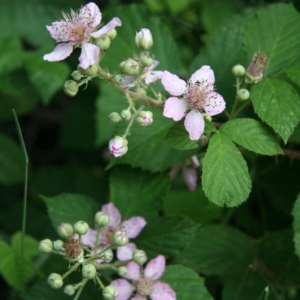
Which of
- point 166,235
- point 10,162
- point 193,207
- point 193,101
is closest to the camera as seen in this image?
→ point 193,101

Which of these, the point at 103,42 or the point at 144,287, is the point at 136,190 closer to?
the point at 144,287

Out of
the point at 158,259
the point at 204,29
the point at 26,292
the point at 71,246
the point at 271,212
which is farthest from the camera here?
the point at 204,29

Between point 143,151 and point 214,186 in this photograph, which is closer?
point 214,186

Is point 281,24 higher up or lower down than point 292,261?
higher up

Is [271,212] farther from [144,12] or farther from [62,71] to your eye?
[62,71]

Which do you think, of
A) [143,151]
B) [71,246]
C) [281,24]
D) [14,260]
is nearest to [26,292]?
[14,260]

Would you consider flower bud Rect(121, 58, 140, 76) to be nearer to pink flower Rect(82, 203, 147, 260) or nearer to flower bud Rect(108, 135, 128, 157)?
flower bud Rect(108, 135, 128, 157)

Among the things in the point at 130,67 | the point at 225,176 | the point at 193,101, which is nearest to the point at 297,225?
the point at 225,176
